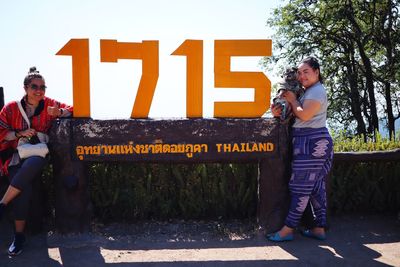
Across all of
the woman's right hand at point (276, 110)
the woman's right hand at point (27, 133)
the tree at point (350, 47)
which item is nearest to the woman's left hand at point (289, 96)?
the woman's right hand at point (276, 110)

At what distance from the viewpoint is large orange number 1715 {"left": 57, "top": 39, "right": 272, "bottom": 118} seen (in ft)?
13.5

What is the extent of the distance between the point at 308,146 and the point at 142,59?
6.65 ft

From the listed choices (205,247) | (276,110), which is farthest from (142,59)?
(205,247)

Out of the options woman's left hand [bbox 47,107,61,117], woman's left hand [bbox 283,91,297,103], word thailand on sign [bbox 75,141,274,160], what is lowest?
word thailand on sign [bbox 75,141,274,160]

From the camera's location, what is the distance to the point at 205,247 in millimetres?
3865

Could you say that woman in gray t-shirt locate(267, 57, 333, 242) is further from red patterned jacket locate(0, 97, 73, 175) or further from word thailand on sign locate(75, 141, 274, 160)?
red patterned jacket locate(0, 97, 73, 175)

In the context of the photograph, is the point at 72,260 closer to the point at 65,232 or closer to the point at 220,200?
the point at 65,232

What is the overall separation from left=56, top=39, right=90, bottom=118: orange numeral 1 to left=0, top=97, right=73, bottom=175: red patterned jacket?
1.12ft

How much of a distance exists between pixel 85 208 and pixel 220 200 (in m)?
1.69

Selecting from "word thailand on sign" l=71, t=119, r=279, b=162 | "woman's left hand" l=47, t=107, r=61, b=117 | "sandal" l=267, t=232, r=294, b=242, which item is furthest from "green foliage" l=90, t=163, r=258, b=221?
"woman's left hand" l=47, t=107, r=61, b=117

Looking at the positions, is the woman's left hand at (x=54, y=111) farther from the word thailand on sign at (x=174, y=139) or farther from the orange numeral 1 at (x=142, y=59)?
the orange numeral 1 at (x=142, y=59)

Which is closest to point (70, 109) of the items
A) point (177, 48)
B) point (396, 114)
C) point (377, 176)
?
point (177, 48)

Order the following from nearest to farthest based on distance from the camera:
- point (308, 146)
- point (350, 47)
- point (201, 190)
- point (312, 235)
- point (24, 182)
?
point (24, 182)
point (308, 146)
point (312, 235)
point (201, 190)
point (350, 47)

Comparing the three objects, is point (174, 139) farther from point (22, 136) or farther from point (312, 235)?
point (312, 235)
